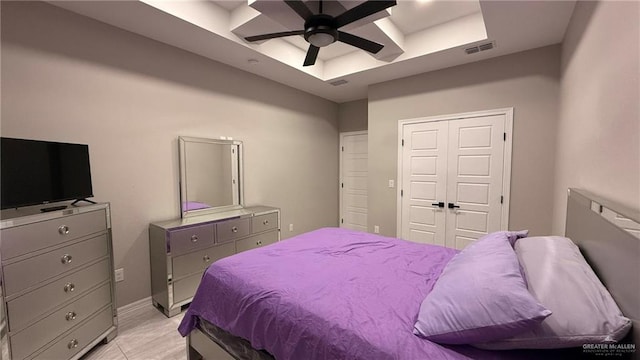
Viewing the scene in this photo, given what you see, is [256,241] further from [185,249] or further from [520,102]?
[520,102]

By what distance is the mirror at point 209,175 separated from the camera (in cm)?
299

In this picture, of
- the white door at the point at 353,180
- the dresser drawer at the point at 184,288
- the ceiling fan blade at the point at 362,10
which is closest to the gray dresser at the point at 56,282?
the dresser drawer at the point at 184,288

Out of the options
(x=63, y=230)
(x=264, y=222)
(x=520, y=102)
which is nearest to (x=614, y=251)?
(x=520, y=102)

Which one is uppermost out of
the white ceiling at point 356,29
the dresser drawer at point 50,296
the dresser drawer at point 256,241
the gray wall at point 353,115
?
the white ceiling at point 356,29

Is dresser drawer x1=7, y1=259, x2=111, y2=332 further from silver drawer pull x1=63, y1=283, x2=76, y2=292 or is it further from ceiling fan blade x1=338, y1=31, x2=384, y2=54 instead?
Answer: ceiling fan blade x1=338, y1=31, x2=384, y2=54

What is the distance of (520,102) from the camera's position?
9.98 feet

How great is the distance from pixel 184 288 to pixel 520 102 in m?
4.21

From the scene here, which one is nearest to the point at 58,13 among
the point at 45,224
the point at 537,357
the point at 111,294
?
the point at 45,224

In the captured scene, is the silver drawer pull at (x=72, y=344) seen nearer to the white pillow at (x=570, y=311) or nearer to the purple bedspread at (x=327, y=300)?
the purple bedspread at (x=327, y=300)

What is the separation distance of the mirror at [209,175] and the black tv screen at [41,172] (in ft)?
3.11

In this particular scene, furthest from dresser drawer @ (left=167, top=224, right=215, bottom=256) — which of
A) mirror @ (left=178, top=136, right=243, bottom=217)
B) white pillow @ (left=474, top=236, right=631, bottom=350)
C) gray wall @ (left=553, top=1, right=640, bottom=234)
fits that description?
gray wall @ (left=553, top=1, right=640, bottom=234)

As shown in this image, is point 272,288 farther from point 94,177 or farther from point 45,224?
point 94,177

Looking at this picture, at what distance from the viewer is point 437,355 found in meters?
0.97

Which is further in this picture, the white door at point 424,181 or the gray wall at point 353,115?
the gray wall at point 353,115
